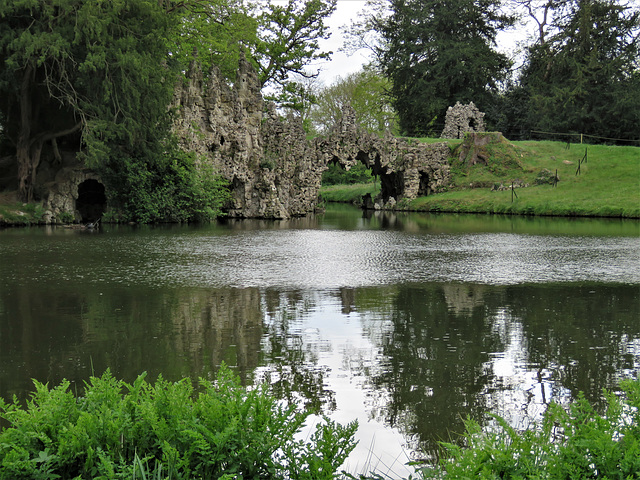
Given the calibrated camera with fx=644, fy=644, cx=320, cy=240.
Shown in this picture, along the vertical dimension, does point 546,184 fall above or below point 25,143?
below

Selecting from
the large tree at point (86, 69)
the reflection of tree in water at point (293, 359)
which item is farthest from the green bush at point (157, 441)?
the large tree at point (86, 69)

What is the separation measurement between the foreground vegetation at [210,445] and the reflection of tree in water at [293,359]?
650 millimetres

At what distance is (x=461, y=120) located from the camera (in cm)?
5538

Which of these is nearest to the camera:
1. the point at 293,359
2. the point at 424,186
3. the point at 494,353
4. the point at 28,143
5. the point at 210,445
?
the point at 210,445

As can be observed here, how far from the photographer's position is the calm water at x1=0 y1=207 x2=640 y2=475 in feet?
20.4

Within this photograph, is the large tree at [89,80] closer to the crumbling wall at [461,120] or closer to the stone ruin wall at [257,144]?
the stone ruin wall at [257,144]

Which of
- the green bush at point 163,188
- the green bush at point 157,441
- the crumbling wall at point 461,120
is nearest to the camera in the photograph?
the green bush at point 157,441

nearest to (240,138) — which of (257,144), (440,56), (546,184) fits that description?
(257,144)

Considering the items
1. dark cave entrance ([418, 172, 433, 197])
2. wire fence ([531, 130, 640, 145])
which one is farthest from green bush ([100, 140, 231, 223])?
wire fence ([531, 130, 640, 145])

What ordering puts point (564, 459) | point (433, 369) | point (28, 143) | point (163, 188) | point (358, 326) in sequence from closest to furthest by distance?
point (564, 459) → point (433, 369) → point (358, 326) → point (28, 143) → point (163, 188)

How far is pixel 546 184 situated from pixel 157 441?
44.6m

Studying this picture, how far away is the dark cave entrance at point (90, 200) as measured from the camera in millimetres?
35750

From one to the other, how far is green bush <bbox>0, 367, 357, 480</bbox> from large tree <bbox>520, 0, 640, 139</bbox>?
51792 mm

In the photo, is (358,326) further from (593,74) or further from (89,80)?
(593,74)
